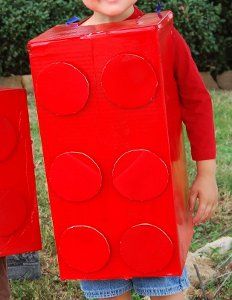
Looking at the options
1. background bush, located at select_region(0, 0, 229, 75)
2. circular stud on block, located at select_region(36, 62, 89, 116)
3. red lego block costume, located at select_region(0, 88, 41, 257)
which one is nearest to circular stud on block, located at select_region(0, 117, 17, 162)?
red lego block costume, located at select_region(0, 88, 41, 257)

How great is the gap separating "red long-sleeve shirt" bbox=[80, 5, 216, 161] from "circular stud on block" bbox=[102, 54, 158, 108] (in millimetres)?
216

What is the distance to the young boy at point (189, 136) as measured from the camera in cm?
181

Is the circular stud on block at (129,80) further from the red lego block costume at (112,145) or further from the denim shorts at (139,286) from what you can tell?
the denim shorts at (139,286)

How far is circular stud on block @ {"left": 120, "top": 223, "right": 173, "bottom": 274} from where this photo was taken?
5.64 ft

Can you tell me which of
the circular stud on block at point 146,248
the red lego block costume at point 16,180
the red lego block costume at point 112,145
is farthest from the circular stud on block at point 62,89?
the circular stud on block at point 146,248

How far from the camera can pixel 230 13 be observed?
7027 mm

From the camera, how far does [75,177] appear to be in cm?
171

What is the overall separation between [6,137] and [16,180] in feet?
0.39

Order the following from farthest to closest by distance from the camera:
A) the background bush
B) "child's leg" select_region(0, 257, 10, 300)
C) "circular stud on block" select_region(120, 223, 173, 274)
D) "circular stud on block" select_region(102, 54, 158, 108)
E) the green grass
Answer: the background bush → the green grass → "child's leg" select_region(0, 257, 10, 300) → "circular stud on block" select_region(120, 223, 173, 274) → "circular stud on block" select_region(102, 54, 158, 108)

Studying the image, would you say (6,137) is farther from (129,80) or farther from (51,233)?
(51,233)

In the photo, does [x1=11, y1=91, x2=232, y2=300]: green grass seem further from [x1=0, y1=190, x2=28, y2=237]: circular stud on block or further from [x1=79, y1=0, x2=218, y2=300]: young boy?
[x1=0, y1=190, x2=28, y2=237]: circular stud on block

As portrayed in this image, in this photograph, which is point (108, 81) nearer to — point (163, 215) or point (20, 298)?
point (163, 215)

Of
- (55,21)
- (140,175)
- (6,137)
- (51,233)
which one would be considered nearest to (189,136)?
(140,175)

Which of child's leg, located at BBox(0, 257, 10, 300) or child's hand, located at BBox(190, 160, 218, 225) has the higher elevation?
child's hand, located at BBox(190, 160, 218, 225)
